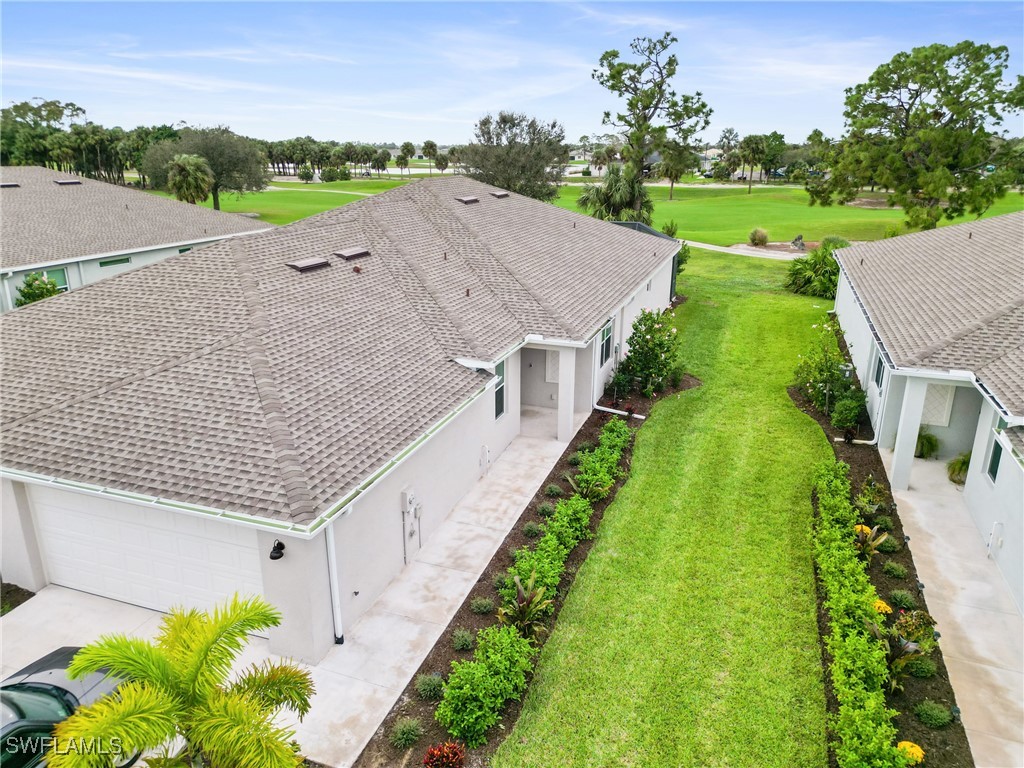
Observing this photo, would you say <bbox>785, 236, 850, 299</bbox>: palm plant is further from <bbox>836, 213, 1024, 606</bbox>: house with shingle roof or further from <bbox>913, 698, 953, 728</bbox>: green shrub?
<bbox>913, 698, 953, 728</bbox>: green shrub

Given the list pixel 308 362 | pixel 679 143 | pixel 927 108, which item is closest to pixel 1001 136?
pixel 927 108

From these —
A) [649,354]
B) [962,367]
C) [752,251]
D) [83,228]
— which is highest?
[83,228]

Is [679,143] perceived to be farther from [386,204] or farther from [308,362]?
[308,362]

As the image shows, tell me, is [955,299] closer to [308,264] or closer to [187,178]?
[308,264]

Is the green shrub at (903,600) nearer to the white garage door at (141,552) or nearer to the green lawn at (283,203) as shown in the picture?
the white garage door at (141,552)

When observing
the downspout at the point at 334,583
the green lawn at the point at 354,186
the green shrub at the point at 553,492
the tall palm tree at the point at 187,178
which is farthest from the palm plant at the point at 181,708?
the green lawn at the point at 354,186

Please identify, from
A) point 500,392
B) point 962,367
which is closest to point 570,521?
point 500,392
